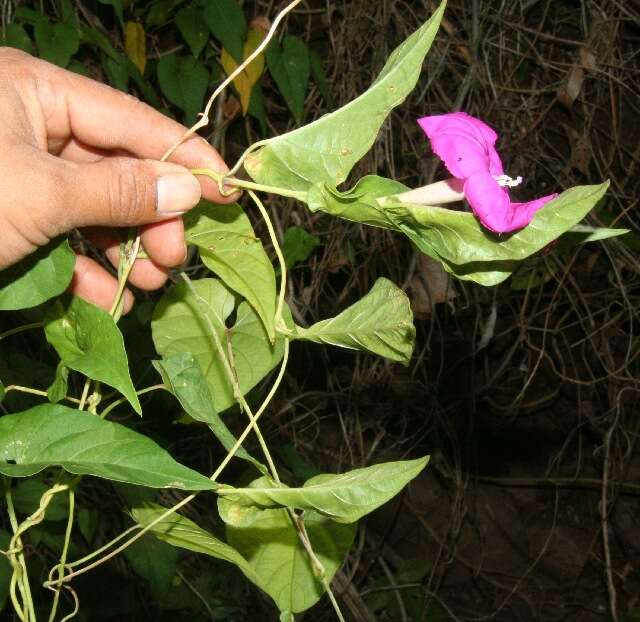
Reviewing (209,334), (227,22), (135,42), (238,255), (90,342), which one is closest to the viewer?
(90,342)

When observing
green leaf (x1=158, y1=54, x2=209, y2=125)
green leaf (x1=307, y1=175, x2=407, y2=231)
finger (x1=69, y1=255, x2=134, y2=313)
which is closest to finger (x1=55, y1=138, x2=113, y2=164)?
finger (x1=69, y1=255, x2=134, y2=313)

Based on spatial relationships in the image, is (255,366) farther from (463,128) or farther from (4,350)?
(4,350)

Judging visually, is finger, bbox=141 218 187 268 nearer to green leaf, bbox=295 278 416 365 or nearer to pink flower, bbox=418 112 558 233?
green leaf, bbox=295 278 416 365

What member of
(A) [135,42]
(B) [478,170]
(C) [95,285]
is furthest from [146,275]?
(A) [135,42]

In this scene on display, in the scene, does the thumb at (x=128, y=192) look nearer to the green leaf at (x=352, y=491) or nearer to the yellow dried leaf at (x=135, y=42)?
the green leaf at (x=352, y=491)

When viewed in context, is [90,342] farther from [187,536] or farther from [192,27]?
[192,27]

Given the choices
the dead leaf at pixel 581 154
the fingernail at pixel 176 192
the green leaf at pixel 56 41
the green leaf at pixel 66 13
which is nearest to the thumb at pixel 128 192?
the fingernail at pixel 176 192
